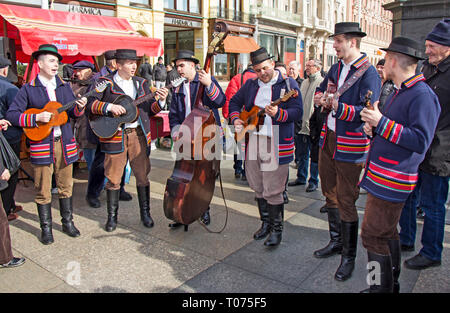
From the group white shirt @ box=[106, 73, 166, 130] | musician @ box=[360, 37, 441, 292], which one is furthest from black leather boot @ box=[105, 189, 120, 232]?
musician @ box=[360, 37, 441, 292]

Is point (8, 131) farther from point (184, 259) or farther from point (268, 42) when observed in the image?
point (268, 42)

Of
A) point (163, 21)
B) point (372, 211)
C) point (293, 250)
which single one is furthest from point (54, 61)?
point (163, 21)

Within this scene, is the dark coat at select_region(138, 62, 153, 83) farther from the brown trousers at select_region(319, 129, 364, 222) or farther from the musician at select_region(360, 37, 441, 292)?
the musician at select_region(360, 37, 441, 292)

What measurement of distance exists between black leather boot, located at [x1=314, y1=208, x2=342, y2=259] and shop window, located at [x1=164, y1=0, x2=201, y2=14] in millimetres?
20531

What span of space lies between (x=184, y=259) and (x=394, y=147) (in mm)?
2069

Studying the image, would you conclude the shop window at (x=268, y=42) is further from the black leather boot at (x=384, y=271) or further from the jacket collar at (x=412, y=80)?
the black leather boot at (x=384, y=271)

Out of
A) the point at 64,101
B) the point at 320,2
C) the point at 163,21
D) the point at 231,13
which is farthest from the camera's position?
the point at 320,2

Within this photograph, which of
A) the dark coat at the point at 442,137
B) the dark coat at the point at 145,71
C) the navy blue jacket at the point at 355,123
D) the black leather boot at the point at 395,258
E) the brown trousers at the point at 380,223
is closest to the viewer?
the brown trousers at the point at 380,223

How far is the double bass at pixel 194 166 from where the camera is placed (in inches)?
145

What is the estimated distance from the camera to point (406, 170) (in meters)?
2.56

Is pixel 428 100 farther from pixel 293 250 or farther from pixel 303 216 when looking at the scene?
pixel 303 216

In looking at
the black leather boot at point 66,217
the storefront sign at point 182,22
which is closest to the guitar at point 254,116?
the black leather boot at point 66,217

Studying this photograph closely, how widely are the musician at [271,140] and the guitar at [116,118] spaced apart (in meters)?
1.12

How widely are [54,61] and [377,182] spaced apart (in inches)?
128
